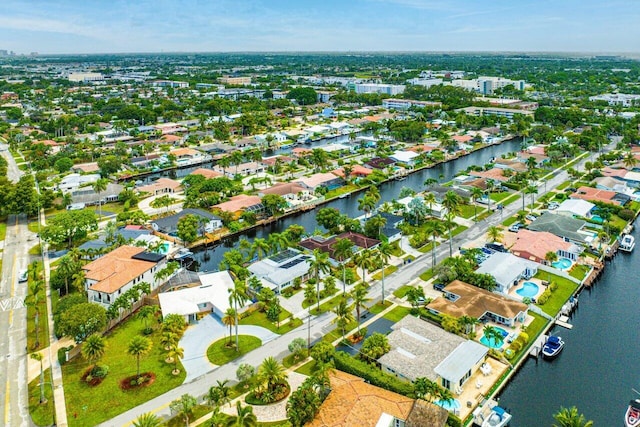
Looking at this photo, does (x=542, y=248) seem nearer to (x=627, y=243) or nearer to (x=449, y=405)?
(x=627, y=243)

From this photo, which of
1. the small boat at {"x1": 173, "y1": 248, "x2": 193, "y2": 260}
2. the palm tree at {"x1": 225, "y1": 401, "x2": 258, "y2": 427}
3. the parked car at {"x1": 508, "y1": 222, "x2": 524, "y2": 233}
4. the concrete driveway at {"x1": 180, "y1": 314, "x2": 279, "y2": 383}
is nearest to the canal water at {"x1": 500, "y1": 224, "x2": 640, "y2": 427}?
the parked car at {"x1": 508, "y1": 222, "x2": 524, "y2": 233}

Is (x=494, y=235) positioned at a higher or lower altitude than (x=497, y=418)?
higher

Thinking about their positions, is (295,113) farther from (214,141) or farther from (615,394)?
(615,394)

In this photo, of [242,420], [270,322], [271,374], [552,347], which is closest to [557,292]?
[552,347]

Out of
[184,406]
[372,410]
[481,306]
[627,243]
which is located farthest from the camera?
[627,243]

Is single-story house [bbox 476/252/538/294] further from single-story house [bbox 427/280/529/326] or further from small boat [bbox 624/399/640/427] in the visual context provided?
small boat [bbox 624/399/640/427]

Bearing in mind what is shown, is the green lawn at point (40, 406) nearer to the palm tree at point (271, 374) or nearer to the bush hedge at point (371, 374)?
the palm tree at point (271, 374)
